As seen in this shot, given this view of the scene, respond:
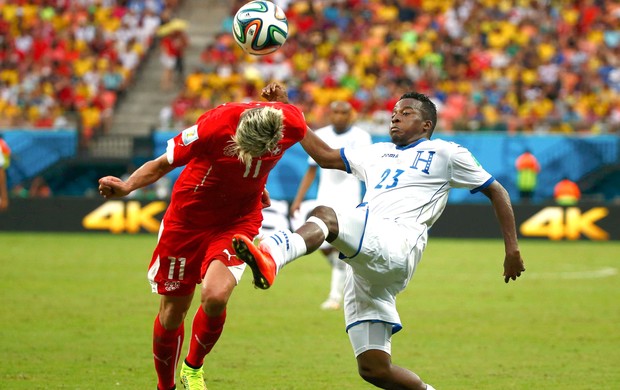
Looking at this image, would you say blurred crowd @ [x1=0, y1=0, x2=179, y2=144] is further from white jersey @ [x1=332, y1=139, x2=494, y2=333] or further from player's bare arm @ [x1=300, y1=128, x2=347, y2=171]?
white jersey @ [x1=332, y1=139, x2=494, y2=333]

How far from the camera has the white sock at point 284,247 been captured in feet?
19.0

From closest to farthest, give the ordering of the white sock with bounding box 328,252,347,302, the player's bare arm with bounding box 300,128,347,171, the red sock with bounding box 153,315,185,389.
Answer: the player's bare arm with bounding box 300,128,347,171 < the red sock with bounding box 153,315,185,389 < the white sock with bounding box 328,252,347,302

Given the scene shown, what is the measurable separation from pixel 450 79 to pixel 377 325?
22.4 meters

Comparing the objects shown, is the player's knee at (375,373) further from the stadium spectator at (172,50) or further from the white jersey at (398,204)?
the stadium spectator at (172,50)

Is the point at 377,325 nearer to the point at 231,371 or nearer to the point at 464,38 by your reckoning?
the point at 231,371

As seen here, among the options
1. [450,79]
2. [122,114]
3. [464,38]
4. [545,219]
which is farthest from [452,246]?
[122,114]

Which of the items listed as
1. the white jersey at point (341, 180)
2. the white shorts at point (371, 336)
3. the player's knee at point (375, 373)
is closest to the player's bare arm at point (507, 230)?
the white shorts at point (371, 336)

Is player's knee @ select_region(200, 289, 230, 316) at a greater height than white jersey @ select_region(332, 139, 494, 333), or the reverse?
white jersey @ select_region(332, 139, 494, 333)

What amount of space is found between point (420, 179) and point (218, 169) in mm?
1403

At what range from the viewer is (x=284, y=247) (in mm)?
5832

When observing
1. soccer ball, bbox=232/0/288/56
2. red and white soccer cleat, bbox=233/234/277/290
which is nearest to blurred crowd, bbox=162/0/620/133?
soccer ball, bbox=232/0/288/56

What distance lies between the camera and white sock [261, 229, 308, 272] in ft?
19.0

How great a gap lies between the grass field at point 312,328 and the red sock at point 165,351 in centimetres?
68

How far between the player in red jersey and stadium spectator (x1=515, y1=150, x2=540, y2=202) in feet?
58.8
